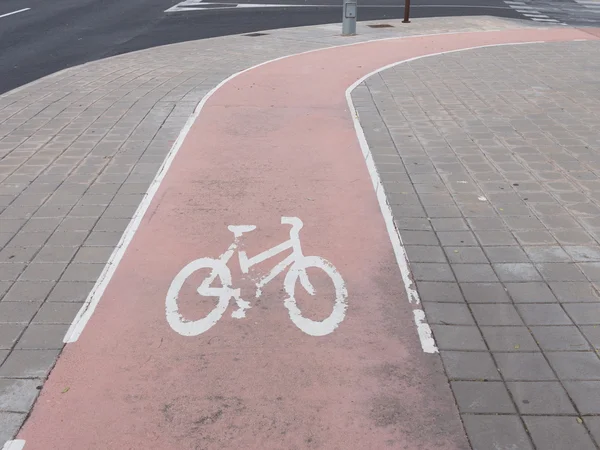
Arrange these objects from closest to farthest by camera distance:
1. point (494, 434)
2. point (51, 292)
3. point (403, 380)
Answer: point (494, 434) → point (403, 380) → point (51, 292)

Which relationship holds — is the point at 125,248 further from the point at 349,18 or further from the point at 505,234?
the point at 349,18

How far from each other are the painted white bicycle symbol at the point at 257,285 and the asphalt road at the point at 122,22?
9907mm

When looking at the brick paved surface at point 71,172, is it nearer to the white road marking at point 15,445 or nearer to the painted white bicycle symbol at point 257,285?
the white road marking at point 15,445

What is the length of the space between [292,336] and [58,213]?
3.85m

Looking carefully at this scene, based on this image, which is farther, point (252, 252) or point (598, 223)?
point (598, 223)

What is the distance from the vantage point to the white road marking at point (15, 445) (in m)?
4.55

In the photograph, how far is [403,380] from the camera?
17.1ft

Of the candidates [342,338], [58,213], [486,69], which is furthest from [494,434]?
[486,69]

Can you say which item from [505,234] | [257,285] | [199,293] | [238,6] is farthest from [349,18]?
[199,293]

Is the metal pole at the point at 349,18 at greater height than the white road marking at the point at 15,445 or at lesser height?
lesser

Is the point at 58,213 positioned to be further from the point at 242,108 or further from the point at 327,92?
the point at 327,92

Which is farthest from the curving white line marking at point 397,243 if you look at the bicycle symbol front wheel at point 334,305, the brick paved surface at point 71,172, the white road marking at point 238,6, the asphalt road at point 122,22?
the white road marking at point 238,6

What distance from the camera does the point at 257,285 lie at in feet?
21.5

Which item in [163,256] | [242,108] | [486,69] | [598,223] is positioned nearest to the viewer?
[163,256]
